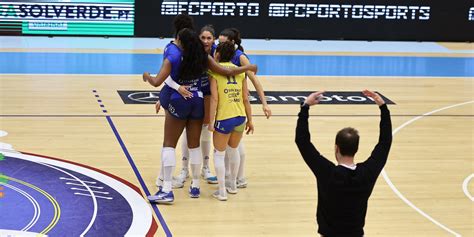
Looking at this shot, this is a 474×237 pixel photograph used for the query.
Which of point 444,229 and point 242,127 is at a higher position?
point 242,127

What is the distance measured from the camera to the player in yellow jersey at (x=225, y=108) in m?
8.30

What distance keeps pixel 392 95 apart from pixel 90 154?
6.19 m

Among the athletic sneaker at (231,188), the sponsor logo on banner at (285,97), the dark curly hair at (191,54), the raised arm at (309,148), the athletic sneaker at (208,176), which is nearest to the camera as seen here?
the raised arm at (309,148)

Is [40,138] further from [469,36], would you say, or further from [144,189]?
[469,36]

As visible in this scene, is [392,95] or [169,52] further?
[392,95]

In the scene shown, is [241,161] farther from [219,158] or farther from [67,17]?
[67,17]

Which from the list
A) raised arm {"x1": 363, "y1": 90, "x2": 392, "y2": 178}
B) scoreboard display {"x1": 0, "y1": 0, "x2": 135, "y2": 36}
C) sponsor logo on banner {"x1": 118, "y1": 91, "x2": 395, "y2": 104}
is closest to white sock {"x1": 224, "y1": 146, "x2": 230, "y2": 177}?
raised arm {"x1": 363, "y1": 90, "x2": 392, "y2": 178}

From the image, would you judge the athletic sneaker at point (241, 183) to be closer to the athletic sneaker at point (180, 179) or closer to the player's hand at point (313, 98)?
the athletic sneaker at point (180, 179)

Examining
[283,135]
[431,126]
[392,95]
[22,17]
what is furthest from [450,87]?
[22,17]

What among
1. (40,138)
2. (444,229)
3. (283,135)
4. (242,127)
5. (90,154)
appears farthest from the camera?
(283,135)

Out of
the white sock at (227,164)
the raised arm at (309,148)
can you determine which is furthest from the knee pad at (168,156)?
the raised arm at (309,148)

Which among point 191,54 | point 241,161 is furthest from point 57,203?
point 241,161

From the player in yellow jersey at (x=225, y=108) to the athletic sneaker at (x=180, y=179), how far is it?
23.5 inches

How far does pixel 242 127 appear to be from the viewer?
8453mm
